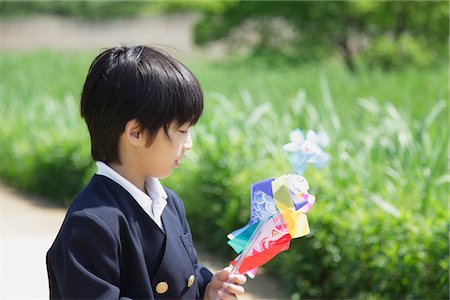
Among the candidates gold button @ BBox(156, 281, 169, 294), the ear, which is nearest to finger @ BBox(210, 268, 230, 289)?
gold button @ BBox(156, 281, 169, 294)

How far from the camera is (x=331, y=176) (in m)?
4.31

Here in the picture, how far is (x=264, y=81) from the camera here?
877 centimetres

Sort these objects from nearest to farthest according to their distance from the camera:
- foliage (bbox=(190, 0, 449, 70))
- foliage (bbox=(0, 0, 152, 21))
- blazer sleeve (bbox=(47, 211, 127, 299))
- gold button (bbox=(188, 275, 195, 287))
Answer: blazer sleeve (bbox=(47, 211, 127, 299)) → gold button (bbox=(188, 275, 195, 287)) → foliage (bbox=(190, 0, 449, 70)) → foliage (bbox=(0, 0, 152, 21))

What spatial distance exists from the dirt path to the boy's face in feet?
6.22

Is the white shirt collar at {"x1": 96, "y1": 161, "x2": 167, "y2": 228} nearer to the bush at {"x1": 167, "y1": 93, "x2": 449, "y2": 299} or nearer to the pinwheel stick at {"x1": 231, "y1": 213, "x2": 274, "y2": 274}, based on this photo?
the pinwheel stick at {"x1": 231, "y1": 213, "x2": 274, "y2": 274}

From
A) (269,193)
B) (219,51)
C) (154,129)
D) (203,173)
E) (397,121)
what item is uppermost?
(154,129)

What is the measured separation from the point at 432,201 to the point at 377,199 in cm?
27

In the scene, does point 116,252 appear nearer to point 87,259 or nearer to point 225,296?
point 87,259

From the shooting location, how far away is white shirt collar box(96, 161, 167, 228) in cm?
201

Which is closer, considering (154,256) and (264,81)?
(154,256)

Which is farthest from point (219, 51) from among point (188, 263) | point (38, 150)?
point (188, 263)

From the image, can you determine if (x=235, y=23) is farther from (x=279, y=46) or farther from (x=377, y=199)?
(x=377, y=199)

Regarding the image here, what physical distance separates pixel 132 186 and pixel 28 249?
2837 mm

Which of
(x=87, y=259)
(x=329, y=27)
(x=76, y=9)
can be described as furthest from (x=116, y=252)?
(x=76, y=9)
